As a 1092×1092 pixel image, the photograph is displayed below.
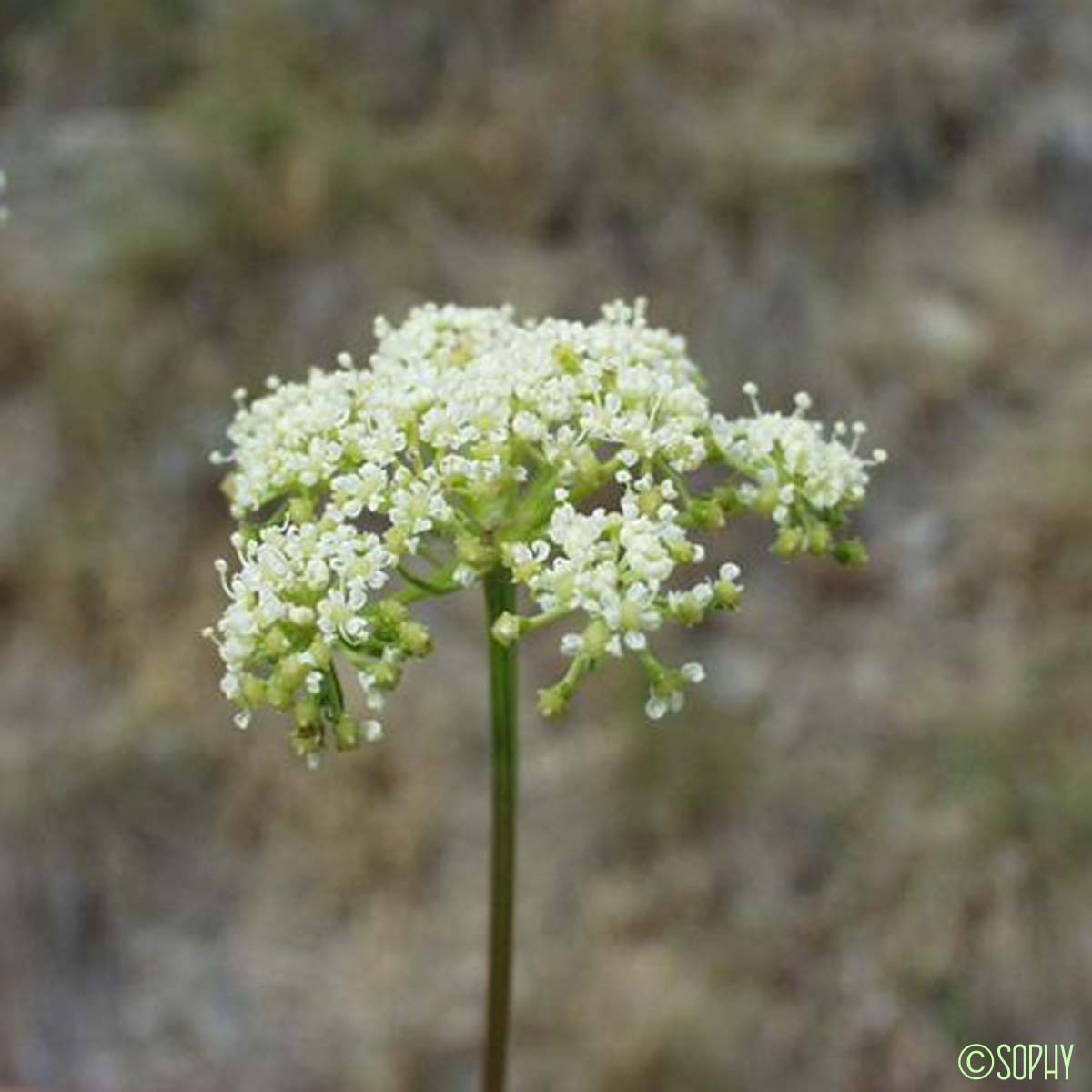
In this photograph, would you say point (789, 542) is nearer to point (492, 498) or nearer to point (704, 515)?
point (704, 515)

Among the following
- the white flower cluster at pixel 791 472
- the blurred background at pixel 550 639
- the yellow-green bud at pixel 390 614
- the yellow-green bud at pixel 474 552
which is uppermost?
the blurred background at pixel 550 639

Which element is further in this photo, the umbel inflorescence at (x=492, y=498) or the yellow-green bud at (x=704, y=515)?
the yellow-green bud at (x=704, y=515)

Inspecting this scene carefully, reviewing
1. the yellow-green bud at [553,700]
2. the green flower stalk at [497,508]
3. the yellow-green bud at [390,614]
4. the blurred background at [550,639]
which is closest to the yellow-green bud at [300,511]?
the green flower stalk at [497,508]

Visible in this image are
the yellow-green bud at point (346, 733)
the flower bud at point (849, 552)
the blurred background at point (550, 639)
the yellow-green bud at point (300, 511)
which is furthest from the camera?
the blurred background at point (550, 639)

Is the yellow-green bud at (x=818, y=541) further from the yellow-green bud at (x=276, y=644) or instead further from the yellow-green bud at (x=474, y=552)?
the yellow-green bud at (x=276, y=644)

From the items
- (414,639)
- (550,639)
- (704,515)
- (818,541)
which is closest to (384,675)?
(414,639)

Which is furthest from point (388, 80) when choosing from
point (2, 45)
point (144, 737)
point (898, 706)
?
point (898, 706)

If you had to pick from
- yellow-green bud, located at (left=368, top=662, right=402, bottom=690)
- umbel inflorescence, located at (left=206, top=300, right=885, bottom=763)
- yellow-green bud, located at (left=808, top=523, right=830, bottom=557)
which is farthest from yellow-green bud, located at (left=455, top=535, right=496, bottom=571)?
yellow-green bud, located at (left=808, top=523, right=830, bottom=557)

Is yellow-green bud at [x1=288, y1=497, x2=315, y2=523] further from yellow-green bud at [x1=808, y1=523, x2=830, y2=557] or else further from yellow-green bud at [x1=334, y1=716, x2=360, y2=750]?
yellow-green bud at [x1=808, y1=523, x2=830, y2=557]

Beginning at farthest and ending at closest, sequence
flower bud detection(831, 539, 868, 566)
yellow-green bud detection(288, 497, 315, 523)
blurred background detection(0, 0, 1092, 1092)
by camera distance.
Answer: blurred background detection(0, 0, 1092, 1092) → flower bud detection(831, 539, 868, 566) → yellow-green bud detection(288, 497, 315, 523)
